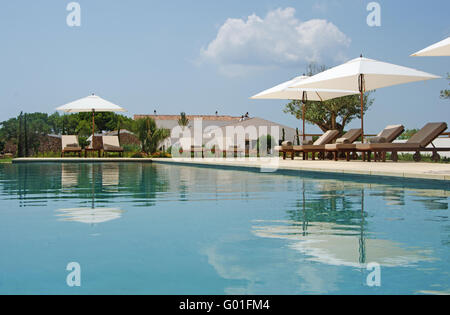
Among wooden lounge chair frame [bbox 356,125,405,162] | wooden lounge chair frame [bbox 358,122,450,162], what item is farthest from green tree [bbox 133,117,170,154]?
wooden lounge chair frame [bbox 358,122,450,162]

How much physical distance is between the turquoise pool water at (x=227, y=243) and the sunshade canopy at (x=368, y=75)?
Answer: 278 inches

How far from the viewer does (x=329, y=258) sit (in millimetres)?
3438

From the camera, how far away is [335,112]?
2952 cm

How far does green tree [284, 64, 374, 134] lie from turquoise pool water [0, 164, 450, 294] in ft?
73.3

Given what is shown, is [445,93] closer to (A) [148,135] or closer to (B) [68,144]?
(A) [148,135]

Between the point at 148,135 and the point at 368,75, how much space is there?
13.0 m

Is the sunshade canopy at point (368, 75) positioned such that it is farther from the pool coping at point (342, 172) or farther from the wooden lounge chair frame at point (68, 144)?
the wooden lounge chair frame at point (68, 144)

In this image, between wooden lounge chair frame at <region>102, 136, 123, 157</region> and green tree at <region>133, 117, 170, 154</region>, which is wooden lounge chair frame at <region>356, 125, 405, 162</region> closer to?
wooden lounge chair frame at <region>102, 136, 123, 157</region>

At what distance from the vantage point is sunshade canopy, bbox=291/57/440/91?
13531mm

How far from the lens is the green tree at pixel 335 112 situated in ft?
94.9

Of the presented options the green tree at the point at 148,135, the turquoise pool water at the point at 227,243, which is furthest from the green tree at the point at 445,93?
the turquoise pool water at the point at 227,243

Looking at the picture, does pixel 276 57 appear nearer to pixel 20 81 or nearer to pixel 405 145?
pixel 405 145

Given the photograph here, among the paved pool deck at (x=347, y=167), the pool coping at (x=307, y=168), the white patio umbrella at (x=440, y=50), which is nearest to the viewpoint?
the pool coping at (x=307, y=168)
